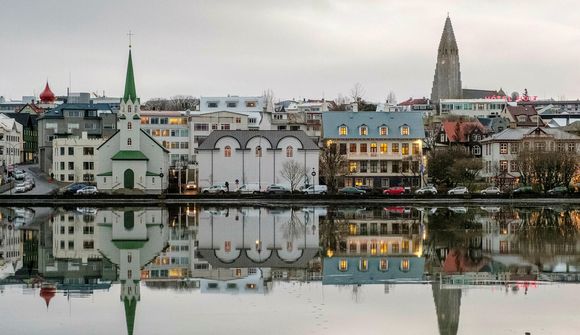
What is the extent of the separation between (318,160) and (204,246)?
50.9 metres

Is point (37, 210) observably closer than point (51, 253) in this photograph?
No

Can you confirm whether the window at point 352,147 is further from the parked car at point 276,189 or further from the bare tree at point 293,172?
the parked car at point 276,189

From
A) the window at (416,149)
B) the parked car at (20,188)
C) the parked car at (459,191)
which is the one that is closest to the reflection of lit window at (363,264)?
the parked car at (459,191)

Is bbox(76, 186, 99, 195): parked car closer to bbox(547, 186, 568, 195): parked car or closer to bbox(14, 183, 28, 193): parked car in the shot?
bbox(14, 183, 28, 193): parked car

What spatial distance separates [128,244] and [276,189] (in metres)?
44.9

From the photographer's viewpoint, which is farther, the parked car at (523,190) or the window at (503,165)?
the window at (503,165)

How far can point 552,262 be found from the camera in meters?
37.8

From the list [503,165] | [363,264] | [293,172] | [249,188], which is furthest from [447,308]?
[503,165]

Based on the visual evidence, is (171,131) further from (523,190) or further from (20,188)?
(523,190)

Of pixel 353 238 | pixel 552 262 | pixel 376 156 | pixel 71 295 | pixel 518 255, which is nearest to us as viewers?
pixel 71 295

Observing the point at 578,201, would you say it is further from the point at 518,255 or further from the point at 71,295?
the point at 71,295

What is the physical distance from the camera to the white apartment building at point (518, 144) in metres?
99.1

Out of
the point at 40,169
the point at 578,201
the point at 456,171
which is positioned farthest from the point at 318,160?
the point at 40,169

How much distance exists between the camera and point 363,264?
37.7 meters
